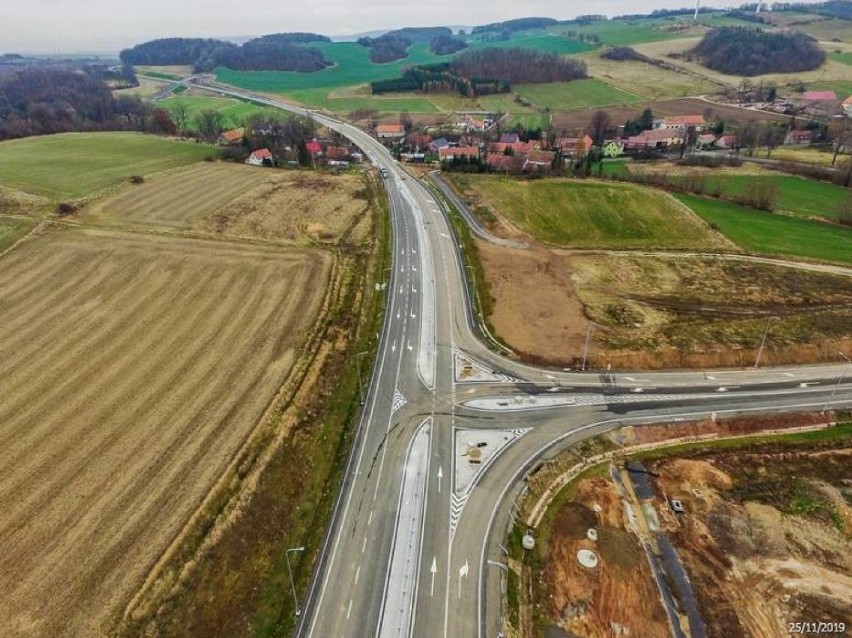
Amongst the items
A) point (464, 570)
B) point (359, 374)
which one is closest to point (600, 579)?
point (464, 570)

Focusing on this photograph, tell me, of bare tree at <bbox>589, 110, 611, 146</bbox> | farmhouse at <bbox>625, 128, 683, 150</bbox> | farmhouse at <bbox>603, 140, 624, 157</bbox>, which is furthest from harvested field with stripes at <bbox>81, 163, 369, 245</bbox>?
farmhouse at <bbox>625, 128, 683, 150</bbox>

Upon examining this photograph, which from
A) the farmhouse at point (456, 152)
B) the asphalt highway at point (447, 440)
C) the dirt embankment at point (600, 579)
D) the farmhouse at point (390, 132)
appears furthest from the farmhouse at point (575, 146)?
the dirt embankment at point (600, 579)

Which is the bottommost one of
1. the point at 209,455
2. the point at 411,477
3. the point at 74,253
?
the point at 411,477

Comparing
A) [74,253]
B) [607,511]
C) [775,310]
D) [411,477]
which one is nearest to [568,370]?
[607,511]

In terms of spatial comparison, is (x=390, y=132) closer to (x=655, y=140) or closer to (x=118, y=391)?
(x=655, y=140)

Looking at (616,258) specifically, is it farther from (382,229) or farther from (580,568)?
(580,568)
